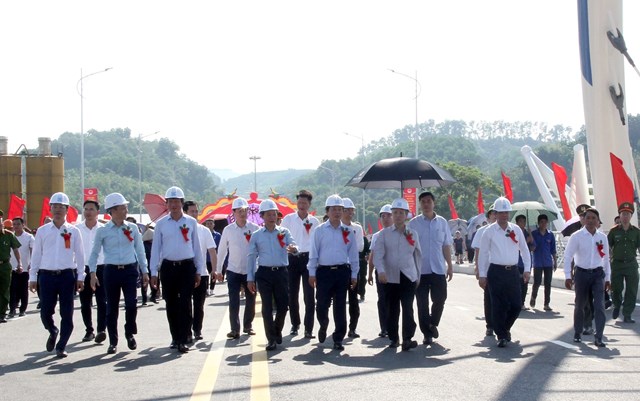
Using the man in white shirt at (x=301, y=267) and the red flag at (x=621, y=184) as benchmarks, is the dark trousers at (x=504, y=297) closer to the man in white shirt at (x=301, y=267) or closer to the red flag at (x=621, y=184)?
the man in white shirt at (x=301, y=267)

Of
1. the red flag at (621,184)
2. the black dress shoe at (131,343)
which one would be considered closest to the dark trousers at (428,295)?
the black dress shoe at (131,343)

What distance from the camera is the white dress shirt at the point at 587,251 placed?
1327 centimetres

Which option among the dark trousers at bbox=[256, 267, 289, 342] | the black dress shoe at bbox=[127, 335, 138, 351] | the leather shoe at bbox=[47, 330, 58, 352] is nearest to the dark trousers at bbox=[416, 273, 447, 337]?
the dark trousers at bbox=[256, 267, 289, 342]

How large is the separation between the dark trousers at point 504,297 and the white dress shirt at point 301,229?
3037mm

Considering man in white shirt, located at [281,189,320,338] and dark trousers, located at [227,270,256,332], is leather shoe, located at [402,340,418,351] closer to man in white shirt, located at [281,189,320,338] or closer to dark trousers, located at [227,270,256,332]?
man in white shirt, located at [281,189,320,338]

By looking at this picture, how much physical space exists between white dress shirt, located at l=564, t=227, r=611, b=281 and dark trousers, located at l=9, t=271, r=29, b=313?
10.8m

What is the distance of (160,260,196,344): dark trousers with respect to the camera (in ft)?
40.0

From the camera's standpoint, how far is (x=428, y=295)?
43.0 ft

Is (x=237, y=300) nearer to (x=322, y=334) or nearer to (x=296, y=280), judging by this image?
(x=296, y=280)

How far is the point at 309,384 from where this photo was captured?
9.30 meters

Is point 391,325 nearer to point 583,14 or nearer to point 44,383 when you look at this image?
point 44,383

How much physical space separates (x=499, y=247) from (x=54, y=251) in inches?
213

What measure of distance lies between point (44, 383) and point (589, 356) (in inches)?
232

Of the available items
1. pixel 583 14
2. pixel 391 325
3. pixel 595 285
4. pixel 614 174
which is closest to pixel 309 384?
pixel 391 325
